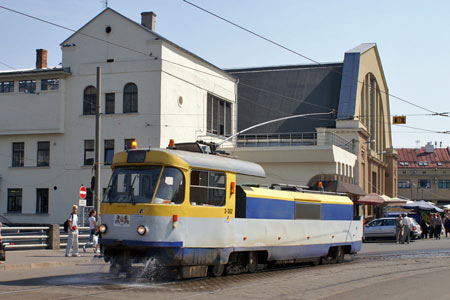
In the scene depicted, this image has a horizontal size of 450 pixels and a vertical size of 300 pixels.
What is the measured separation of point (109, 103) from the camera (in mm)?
41438

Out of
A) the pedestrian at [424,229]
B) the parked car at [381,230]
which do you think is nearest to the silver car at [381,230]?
the parked car at [381,230]

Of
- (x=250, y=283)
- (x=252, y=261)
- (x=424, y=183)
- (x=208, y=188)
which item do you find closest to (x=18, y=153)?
(x=252, y=261)

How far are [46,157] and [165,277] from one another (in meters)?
29.9

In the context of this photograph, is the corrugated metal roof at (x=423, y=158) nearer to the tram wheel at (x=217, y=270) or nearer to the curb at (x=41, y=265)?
the curb at (x=41, y=265)

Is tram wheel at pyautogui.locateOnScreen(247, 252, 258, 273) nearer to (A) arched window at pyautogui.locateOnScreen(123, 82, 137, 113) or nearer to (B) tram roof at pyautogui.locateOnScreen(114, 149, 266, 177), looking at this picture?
(B) tram roof at pyautogui.locateOnScreen(114, 149, 266, 177)

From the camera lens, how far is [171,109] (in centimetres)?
4088

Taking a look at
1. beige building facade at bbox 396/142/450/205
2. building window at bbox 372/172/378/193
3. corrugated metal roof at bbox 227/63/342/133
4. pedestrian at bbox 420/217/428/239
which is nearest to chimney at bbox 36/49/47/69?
corrugated metal roof at bbox 227/63/342/133

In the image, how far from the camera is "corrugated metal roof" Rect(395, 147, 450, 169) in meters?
106

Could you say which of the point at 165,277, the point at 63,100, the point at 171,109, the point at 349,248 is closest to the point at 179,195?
the point at 165,277

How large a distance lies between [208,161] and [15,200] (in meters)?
31.5

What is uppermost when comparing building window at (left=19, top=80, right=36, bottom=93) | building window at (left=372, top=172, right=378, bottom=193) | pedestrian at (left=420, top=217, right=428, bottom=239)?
building window at (left=19, top=80, right=36, bottom=93)

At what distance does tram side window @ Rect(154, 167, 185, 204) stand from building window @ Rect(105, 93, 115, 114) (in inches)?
1114

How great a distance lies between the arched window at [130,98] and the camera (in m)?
40.6

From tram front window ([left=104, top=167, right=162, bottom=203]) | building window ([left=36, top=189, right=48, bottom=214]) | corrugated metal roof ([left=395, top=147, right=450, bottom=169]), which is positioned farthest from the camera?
corrugated metal roof ([left=395, top=147, right=450, bottom=169])
